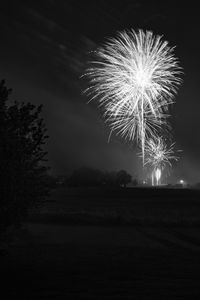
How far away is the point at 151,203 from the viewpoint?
273ft

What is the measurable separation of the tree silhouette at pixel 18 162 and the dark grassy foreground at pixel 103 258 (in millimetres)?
1723

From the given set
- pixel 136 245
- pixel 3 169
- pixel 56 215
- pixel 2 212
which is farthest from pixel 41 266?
pixel 56 215

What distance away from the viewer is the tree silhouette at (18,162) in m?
21.9

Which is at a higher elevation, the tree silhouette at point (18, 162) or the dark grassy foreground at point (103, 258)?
the tree silhouette at point (18, 162)

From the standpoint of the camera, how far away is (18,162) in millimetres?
22031

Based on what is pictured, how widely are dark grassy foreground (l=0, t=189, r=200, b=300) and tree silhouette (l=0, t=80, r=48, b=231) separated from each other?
67.8 inches

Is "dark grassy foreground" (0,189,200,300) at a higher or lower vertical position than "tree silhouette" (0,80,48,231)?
lower

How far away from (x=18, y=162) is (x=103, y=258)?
7.90m

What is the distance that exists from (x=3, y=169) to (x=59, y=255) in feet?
25.5

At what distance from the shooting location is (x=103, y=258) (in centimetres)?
2630

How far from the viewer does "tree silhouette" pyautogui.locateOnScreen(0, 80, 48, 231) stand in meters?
21.9

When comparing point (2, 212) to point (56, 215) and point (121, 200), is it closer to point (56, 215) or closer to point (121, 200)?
point (56, 215)

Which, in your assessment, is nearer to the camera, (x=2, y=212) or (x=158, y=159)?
(x=2, y=212)

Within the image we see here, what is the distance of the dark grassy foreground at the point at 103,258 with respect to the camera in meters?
16.8
